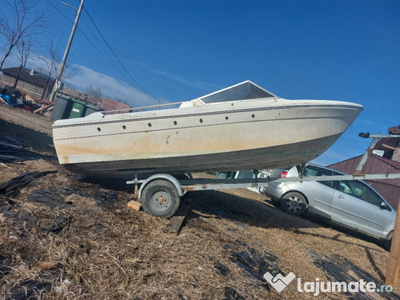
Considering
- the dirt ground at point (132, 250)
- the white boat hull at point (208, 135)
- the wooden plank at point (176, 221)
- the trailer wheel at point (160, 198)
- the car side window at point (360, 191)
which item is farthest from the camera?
the car side window at point (360, 191)

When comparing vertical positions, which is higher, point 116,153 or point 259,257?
point 116,153

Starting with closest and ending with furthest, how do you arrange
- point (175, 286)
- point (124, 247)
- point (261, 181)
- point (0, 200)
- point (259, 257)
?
point (175, 286) → point (124, 247) → point (0, 200) → point (259, 257) → point (261, 181)

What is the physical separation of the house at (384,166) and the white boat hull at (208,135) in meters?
8.87

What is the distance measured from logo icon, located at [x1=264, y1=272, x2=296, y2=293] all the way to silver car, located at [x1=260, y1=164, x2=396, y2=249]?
335 centimetres

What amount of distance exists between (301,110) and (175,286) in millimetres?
3062

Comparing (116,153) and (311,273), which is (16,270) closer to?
(116,153)

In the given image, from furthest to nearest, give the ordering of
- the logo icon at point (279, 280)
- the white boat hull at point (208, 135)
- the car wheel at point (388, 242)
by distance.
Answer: the car wheel at point (388, 242) < the white boat hull at point (208, 135) < the logo icon at point (279, 280)

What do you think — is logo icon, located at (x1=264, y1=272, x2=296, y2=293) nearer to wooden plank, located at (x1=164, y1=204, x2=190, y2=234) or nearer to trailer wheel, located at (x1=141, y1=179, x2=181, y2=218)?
wooden plank, located at (x1=164, y1=204, x2=190, y2=234)

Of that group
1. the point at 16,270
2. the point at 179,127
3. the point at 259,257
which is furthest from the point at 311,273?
the point at 16,270

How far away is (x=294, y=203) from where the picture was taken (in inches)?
254

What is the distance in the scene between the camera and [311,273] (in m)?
3.34

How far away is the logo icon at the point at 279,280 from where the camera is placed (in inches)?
109

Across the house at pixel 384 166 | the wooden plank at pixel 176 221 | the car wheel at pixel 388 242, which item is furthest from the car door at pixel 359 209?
the house at pixel 384 166

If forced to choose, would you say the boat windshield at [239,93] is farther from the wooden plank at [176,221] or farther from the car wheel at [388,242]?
the car wheel at [388,242]
